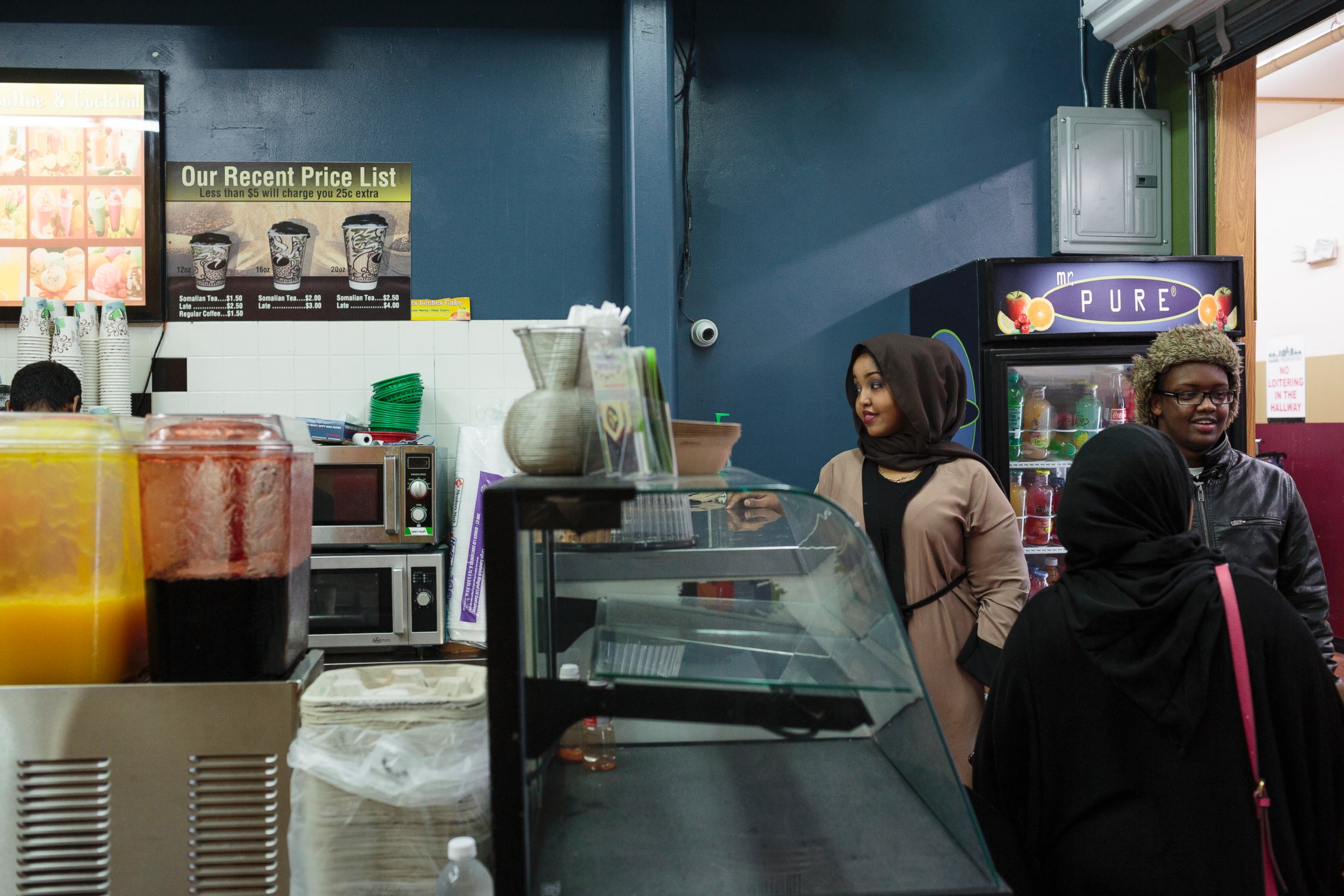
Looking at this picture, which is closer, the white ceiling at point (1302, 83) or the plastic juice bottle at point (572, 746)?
the plastic juice bottle at point (572, 746)

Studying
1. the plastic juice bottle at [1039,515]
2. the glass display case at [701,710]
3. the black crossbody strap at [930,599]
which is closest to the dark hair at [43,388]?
the glass display case at [701,710]

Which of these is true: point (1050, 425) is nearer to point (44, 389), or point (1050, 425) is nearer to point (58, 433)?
point (58, 433)

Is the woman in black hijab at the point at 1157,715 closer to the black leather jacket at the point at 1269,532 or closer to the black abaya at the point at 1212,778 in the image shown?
the black abaya at the point at 1212,778

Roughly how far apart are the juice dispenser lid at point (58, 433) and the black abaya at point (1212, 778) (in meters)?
1.44

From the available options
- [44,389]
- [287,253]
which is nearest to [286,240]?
[287,253]

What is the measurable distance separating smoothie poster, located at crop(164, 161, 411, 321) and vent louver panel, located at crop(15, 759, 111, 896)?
9.10 feet

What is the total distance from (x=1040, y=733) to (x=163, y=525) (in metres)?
1.32

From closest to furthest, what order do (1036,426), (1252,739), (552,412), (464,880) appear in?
1. (464,880)
2. (552,412)
3. (1252,739)
4. (1036,426)

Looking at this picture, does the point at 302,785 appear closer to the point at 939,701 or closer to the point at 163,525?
the point at 163,525

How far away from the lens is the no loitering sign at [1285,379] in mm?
5980

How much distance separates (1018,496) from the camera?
334 centimetres

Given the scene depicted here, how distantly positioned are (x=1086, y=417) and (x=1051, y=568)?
2.01 ft

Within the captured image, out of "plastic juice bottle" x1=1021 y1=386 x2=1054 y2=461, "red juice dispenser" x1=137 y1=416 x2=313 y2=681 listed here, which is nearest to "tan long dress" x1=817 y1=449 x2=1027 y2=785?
"plastic juice bottle" x1=1021 y1=386 x2=1054 y2=461

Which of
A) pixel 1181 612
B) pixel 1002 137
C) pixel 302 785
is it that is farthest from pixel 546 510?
pixel 1002 137
